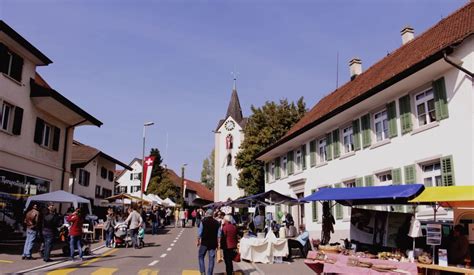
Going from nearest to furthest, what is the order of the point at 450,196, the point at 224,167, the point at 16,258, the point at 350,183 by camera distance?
the point at 450,196 → the point at 16,258 → the point at 350,183 → the point at 224,167

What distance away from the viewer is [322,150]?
81.2 feet

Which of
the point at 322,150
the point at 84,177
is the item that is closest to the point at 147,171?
the point at 84,177

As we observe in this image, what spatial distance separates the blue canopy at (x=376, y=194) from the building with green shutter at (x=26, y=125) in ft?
43.4

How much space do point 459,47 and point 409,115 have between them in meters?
3.25

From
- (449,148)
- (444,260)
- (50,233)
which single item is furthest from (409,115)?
(50,233)

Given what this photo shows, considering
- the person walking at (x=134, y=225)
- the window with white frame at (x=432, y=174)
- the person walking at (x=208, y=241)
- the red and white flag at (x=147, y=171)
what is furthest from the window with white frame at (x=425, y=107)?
the red and white flag at (x=147, y=171)

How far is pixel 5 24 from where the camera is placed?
1734cm

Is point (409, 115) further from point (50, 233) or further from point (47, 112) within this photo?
point (47, 112)

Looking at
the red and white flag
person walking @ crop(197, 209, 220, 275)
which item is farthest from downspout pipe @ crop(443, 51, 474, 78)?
the red and white flag

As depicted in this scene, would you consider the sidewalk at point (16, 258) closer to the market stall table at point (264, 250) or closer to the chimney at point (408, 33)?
the market stall table at point (264, 250)

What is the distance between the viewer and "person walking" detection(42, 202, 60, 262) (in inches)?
537

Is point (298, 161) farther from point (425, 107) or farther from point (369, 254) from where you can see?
point (369, 254)

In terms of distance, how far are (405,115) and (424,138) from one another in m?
1.42

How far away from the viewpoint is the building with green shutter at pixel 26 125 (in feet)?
60.8
